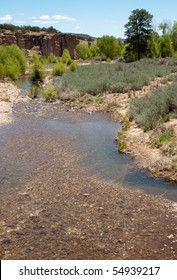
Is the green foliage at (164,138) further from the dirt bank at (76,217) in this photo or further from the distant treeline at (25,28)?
the distant treeline at (25,28)

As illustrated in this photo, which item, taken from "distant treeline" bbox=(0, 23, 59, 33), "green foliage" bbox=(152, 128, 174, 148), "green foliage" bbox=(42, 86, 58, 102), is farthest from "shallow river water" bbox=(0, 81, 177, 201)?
"distant treeline" bbox=(0, 23, 59, 33)

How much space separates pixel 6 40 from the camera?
122 metres

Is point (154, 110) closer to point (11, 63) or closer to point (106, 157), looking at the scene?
point (106, 157)

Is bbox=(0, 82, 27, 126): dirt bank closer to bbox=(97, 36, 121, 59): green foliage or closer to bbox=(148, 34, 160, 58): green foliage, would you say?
bbox=(148, 34, 160, 58): green foliage

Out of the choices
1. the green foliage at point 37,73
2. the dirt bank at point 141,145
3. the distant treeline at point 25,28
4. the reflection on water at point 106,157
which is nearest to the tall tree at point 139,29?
the green foliage at point 37,73

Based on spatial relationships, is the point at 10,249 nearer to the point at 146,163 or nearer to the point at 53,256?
the point at 53,256

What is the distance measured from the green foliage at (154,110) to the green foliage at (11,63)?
2928cm

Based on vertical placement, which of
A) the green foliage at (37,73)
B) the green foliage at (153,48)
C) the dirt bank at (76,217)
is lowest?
the dirt bank at (76,217)

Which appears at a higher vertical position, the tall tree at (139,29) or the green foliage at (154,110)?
the tall tree at (139,29)

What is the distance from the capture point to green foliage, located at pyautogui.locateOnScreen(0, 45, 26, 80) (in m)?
47.3

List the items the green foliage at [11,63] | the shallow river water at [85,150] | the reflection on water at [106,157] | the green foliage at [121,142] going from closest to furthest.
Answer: the reflection on water at [106,157], the shallow river water at [85,150], the green foliage at [121,142], the green foliage at [11,63]

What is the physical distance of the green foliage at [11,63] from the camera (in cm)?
4734

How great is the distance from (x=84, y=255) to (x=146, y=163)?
6.85 m

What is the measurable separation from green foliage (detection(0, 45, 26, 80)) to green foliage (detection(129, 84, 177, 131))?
29.3 meters
